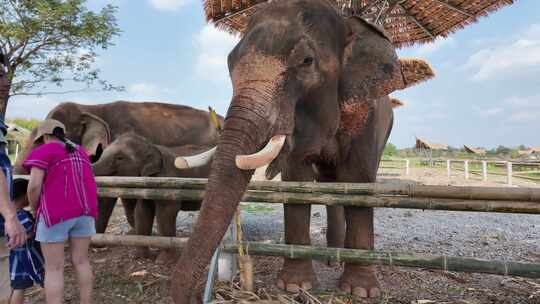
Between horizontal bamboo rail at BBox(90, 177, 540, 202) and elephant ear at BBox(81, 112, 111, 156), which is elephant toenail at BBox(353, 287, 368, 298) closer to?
horizontal bamboo rail at BBox(90, 177, 540, 202)

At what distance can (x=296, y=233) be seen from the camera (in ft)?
10.3

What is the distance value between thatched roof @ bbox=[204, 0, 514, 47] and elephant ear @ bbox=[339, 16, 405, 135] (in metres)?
3.82

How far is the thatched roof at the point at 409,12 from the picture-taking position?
633 cm

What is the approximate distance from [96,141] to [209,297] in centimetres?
411

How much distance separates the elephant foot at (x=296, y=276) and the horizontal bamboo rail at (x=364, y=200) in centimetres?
57

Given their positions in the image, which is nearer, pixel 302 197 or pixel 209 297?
pixel 209 297

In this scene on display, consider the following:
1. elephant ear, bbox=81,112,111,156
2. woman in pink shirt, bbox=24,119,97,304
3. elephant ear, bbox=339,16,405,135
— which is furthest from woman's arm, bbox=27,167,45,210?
elephant ear, bbox=81,112,111,156

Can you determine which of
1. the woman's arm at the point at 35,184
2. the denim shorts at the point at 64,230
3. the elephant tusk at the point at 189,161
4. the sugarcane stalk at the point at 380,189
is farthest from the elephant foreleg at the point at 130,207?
the elephant tusk at the point at 189,161

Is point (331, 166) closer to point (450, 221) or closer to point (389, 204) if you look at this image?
point (389, 204)

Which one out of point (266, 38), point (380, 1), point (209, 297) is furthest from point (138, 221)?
point (380, 1)

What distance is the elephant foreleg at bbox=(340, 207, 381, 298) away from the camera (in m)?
2.91

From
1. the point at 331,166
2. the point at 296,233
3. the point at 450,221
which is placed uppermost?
the point at 331,166

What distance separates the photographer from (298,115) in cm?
244

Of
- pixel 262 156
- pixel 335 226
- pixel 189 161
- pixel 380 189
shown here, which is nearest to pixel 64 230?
pixel 189 161
